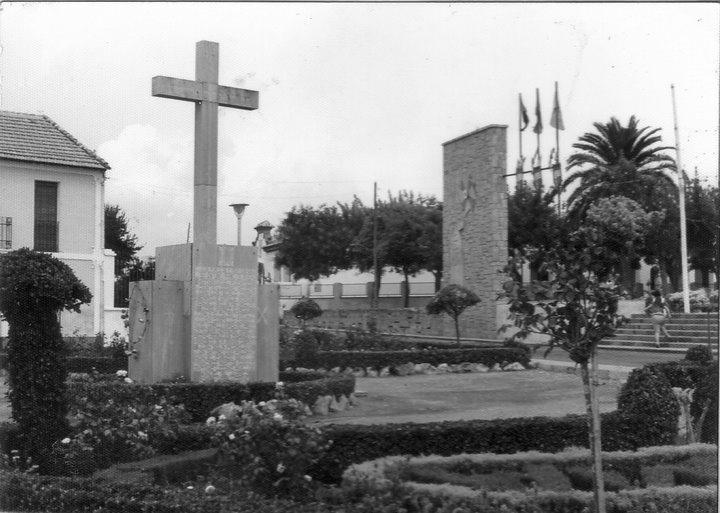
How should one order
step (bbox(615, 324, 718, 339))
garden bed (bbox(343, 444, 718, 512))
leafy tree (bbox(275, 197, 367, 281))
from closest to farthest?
1. garden bed (bbox(343, 444, 718, 512))
2. step (bbox(615, 324, 718, 339))
3. leafy tree (bbox(275, 197, 367, 281))

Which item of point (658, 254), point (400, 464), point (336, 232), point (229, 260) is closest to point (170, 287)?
point (229, 260)

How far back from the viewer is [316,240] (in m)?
43.9

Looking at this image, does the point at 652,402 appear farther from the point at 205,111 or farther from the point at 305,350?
the point at 305,350

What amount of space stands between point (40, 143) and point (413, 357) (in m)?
9.75

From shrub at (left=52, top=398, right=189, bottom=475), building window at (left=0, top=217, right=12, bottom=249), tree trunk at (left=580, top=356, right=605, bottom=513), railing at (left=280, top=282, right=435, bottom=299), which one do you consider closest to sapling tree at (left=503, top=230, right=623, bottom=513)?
tree trunk at (left=580, top=356, right=605, bottom=513)

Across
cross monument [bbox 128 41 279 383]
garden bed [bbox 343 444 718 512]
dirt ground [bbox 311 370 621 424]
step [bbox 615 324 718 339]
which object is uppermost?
cross monument [bbox 128 41 279 383]

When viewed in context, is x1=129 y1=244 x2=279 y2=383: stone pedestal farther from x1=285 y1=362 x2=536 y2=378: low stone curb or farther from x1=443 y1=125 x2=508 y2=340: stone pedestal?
x1=443 y1=125 x2=508 y2=340: stone pedestal

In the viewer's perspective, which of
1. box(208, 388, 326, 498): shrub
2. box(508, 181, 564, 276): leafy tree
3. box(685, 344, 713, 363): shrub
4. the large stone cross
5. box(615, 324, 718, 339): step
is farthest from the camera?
box(508, 181, 564, 276): leafy tree

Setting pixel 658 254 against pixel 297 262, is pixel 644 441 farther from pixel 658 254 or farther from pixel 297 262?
pixel 297 262

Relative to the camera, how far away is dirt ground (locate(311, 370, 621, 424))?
1238 cm

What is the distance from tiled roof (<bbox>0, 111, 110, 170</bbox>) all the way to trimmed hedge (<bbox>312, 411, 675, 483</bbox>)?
496 inches

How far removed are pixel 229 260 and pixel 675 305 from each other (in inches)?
794

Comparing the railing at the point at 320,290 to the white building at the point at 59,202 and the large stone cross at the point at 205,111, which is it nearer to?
the white building at the point at 59,202

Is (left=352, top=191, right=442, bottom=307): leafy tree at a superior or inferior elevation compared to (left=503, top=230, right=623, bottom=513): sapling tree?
superior
